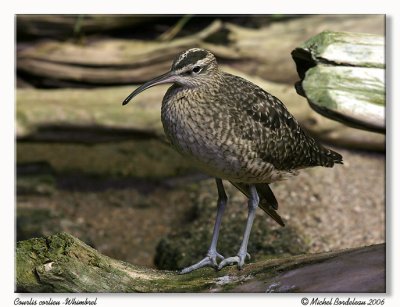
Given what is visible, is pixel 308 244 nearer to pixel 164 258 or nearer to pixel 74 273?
pixel 164 258

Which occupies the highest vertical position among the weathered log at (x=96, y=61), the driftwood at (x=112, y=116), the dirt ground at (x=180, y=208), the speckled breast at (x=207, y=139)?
the speckled breast at (x=207, y=139)

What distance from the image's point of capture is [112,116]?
20.5 feet

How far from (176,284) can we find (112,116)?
240 cm

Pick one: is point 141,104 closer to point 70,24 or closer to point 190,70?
point 70,24

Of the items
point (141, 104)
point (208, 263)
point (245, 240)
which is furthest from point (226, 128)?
point (141, 104)

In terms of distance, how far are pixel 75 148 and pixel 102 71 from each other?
2.42ft

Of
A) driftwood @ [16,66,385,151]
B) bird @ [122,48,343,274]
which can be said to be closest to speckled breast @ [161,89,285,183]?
bird @ [122,48,343,274]

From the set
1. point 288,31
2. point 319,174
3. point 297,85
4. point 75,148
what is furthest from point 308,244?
point 75,148

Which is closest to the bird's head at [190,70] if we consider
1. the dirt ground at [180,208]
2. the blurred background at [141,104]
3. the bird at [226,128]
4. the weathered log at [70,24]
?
the bird at [226,128]

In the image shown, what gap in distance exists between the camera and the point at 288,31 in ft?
20.8

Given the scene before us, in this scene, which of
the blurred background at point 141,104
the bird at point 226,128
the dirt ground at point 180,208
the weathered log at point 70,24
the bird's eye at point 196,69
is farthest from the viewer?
the weathered log at point 70,24

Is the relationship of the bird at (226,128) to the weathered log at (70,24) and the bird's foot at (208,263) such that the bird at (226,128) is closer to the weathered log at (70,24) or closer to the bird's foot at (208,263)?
the bird's foot at (208,263)

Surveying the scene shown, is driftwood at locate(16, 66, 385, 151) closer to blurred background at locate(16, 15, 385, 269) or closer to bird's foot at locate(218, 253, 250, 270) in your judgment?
blurred background at locate(16, 15, 385, 269)

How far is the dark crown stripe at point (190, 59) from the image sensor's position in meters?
4.05
